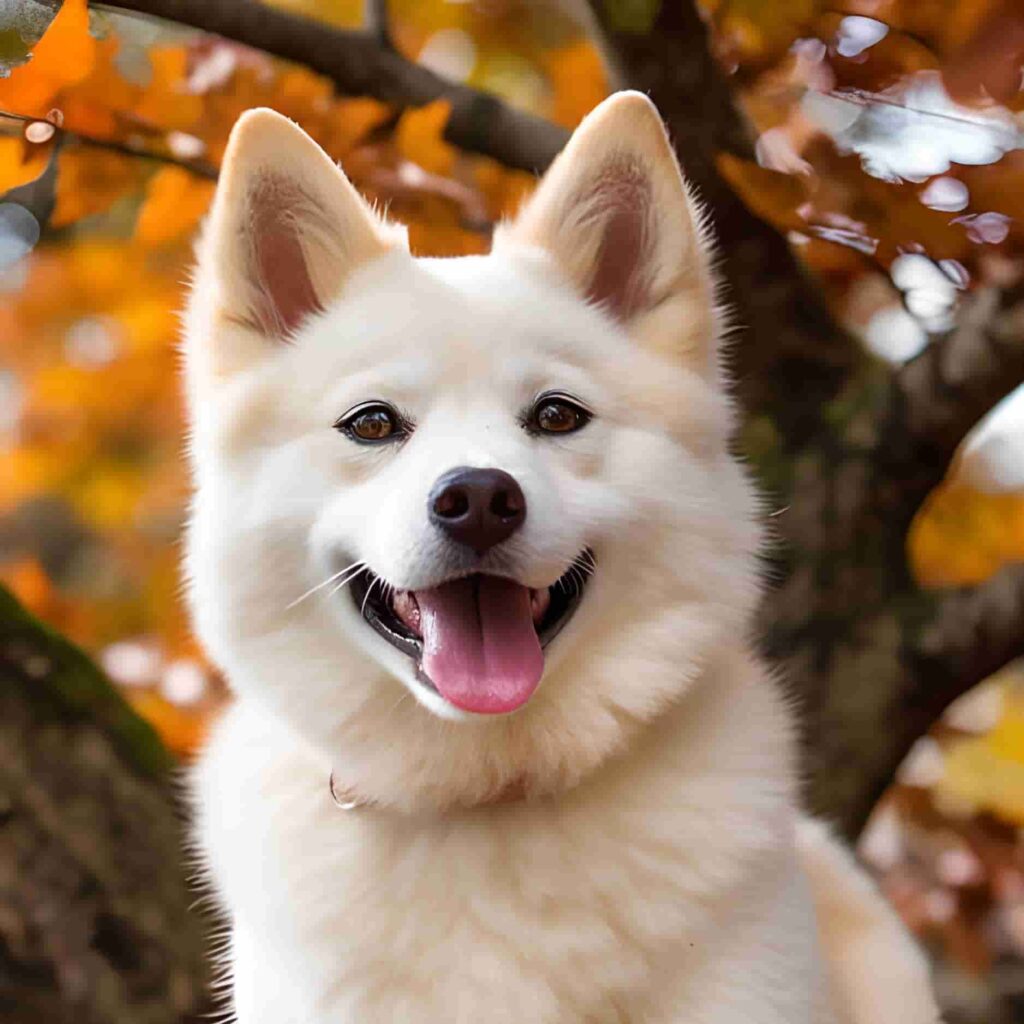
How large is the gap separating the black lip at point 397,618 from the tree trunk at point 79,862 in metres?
1.23

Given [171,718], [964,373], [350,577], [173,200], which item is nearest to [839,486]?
[964,373]

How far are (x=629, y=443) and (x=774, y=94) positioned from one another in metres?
1.48

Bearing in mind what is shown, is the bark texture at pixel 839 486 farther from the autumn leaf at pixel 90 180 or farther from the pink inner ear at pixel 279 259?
the pink inner ear at pixel 279 259

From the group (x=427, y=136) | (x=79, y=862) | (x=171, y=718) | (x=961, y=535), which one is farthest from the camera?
(x=171, y=718)

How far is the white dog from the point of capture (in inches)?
85.0

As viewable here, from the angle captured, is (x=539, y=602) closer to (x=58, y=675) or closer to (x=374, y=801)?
(x=374, y=801)

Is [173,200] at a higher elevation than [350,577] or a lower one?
lower

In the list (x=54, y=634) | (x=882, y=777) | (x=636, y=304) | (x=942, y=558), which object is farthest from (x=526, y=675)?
(x=942, y=558)

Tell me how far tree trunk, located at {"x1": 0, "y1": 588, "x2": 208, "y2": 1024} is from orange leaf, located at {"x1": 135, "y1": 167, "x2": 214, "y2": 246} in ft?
4.11

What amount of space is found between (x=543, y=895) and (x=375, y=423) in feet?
3.13

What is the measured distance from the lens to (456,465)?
203 cm

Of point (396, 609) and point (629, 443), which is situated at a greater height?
point (629, 443)

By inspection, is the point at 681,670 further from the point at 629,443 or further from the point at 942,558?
the point at 942,558

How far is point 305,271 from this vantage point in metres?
2.48
